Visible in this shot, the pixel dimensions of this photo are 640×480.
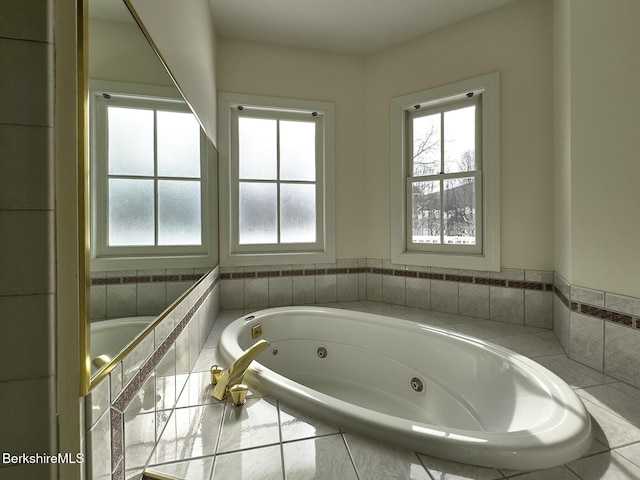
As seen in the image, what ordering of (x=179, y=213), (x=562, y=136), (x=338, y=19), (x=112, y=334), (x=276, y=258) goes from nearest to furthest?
1. (x=112, y=334)
2. (x=179, y=213)
3. (x=562, y=136)
4. (x=338, y=19)
5. (x=276, y=258)

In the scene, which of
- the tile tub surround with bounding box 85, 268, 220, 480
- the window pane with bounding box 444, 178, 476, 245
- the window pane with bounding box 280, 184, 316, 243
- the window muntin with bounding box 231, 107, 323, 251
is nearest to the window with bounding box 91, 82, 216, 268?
the tile tub surround with bounding box 85, 268, 220, 480

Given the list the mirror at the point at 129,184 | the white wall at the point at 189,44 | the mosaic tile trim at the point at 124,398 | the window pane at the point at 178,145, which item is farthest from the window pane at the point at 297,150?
the mosaic tile trim at the point at 124,398

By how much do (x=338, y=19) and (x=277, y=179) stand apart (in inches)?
45.5

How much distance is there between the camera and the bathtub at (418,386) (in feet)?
2.52

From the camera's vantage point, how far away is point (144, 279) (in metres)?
0.80

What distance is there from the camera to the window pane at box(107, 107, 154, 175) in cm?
61

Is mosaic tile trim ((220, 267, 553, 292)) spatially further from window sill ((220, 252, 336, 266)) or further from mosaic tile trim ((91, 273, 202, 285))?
mosaic tile trim ((91, 273, 202, 285))

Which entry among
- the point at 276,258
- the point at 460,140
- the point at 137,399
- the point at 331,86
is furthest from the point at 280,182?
the point at 137,399

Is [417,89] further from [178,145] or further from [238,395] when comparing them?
[238,395]

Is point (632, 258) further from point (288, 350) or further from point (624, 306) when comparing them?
point (288, 350)

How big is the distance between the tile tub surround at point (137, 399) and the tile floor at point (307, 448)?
0.07 metres

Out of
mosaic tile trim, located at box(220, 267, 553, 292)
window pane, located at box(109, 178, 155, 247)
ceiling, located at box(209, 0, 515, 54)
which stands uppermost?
ceiling, located at box(209, 0, 515, 54)

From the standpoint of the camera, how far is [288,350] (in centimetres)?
196

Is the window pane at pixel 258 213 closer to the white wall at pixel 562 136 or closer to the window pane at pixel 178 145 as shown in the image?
the window pane at pixel 178 145
